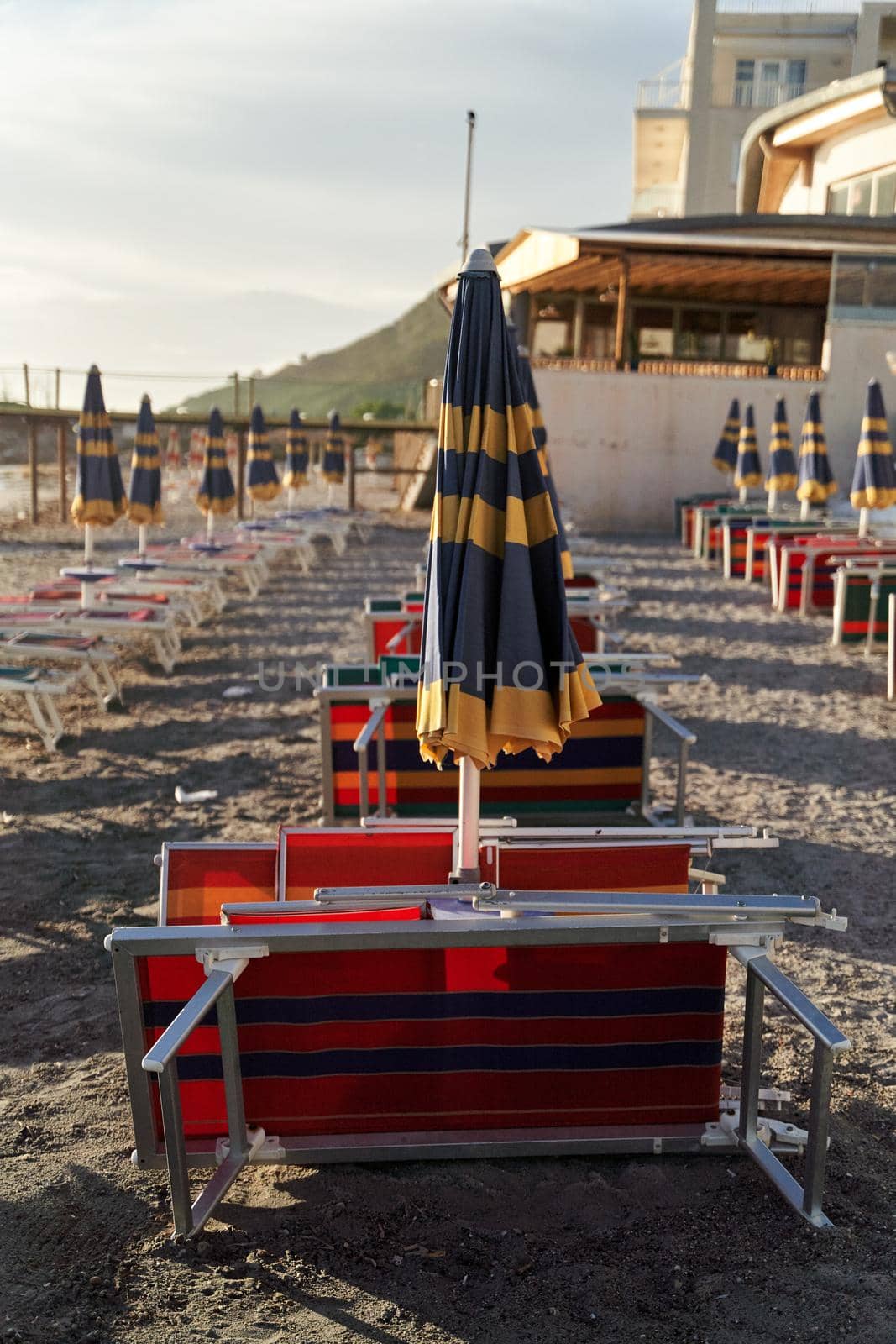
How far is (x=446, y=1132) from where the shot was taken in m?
3.37

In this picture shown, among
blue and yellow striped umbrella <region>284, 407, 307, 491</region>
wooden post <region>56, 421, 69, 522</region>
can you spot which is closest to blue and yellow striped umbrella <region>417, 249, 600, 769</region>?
blue and yellow striped umbrella <region>284, 407, 307, 491</region>

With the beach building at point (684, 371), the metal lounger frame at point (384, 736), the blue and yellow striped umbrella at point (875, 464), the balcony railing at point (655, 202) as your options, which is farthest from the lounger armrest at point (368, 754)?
the balcony railing at point (655, 202)

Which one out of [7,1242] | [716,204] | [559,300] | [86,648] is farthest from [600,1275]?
[716,204]

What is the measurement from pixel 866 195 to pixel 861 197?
10.9 inches

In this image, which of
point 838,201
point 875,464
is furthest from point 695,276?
point 875,464

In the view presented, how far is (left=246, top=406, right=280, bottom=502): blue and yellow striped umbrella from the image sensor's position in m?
18.8

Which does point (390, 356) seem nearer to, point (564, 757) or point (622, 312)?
point (622, 312)

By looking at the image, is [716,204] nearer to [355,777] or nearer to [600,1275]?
[355,777]

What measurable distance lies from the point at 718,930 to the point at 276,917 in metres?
1.29

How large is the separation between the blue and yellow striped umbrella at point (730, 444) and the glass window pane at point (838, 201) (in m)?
10.4

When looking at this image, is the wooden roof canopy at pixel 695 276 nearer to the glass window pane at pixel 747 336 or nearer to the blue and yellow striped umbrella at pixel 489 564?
the glass window pane at pixel 747 336

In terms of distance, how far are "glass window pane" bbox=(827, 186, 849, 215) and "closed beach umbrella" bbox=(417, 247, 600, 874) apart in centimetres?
2896

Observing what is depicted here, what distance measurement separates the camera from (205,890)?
3768mm

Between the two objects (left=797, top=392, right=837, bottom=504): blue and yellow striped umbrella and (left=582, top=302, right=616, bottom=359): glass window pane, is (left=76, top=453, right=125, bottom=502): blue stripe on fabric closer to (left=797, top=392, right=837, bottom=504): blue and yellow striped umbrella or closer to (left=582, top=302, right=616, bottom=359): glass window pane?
(left=797, top=392, right=837, bottom=504): blue and yellow striped umbrella
